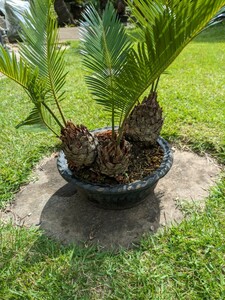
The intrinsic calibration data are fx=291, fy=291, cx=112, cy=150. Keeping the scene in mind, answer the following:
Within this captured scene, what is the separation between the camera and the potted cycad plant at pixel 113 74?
1092 mm

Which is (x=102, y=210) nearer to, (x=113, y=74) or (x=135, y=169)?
(x=135, y=169)

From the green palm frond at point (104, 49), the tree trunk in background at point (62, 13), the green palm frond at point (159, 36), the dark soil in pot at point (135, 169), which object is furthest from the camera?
the tree trunk in background at point (62, 13)

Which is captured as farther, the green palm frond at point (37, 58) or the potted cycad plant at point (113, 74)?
the green palm frond at point (37, 58)

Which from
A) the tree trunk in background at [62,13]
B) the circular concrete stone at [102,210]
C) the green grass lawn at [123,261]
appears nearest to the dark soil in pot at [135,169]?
the circular concrete stone at [102,210]

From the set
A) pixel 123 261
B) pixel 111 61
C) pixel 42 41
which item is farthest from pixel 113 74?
pixel 123 261

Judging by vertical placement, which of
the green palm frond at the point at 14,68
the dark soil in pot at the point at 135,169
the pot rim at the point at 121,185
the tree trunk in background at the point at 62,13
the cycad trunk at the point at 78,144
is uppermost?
the green palm frond at the point at 14,68

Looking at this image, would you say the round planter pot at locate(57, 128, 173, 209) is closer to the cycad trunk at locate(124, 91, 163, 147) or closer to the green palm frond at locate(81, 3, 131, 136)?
the cycad trunk at locate(124, 91, 163, 147)

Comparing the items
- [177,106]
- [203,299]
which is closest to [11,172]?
[203,299]

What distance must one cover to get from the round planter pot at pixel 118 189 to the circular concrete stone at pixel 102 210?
0.09 metres

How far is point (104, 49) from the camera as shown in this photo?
1.49m

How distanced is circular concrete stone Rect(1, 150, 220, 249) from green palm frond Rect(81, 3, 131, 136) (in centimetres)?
65

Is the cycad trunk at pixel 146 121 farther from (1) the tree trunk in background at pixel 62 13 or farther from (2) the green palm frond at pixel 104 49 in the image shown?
(1) the tree trunk in background at pixel 62 13

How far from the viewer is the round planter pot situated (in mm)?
1579

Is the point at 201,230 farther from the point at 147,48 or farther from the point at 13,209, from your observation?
the point at 13,209
